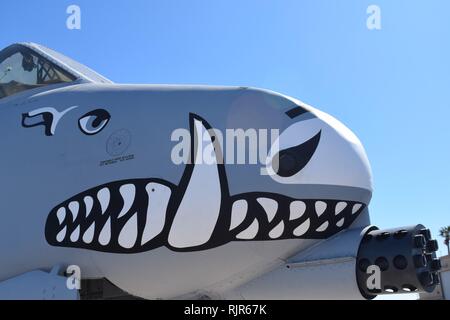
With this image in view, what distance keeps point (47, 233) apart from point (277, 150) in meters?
2.68

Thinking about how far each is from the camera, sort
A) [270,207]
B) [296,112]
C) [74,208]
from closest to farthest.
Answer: [270,207], [296,112], [74,208]

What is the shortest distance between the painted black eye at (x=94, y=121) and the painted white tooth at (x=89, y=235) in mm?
1119

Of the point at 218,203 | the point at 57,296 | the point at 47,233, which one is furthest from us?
the point at 47,233

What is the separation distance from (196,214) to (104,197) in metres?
1.08

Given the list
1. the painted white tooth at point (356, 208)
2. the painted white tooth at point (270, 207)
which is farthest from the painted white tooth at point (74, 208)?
the painted white tooth at point (356, 208)

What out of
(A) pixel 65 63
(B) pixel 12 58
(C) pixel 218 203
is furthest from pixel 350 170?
(B) pixel 12 58

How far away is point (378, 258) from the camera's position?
178 inches

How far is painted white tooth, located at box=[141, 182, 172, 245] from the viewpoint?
16.4ft

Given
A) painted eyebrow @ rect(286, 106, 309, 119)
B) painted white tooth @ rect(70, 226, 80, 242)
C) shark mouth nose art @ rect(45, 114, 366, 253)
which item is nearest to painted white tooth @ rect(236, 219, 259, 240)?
shark mouth nose art @ rect(45, 114, 366, 253)

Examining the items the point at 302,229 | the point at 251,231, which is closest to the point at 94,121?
the point at 251,231

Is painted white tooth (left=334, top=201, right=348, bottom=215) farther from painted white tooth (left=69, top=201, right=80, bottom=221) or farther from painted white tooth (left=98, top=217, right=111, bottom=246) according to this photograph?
painted white tooth (left=69, top=201, right=80, bottom=221)

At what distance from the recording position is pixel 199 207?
4.90 meters

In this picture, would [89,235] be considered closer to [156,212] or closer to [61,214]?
[61,214]
